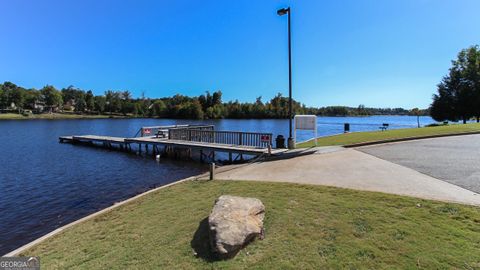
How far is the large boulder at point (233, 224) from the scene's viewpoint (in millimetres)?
4172

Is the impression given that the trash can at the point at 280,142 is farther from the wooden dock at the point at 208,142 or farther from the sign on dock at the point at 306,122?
the sign on dock at the point at 306,122

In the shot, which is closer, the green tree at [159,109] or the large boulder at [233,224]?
the large boulder at [233,224]

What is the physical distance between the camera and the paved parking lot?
7926 mm

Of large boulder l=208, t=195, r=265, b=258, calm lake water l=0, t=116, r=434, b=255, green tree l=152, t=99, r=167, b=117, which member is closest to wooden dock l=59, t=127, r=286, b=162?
calm lake water l=0, t=116, r=434, b=255

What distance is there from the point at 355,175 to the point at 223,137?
13830 millimetres

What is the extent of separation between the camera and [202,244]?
455cm

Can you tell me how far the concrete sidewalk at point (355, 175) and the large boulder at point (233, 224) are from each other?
3369 mm

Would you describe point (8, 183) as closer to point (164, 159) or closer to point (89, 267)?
point (164, 159)

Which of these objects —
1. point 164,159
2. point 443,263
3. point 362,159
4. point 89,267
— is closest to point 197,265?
point 89,267

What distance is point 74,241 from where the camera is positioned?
5.67 metres

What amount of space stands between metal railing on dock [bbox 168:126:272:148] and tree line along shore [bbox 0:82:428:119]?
9104 cm

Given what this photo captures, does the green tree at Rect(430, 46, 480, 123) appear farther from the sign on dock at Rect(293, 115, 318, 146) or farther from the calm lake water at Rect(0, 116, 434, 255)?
the calm lake water at Rect(0, 116, 434, 255)

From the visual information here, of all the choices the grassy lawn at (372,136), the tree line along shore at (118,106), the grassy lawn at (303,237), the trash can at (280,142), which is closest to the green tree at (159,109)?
the tree line along shore at (118,106)

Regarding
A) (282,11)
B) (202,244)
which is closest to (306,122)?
(282,11)
